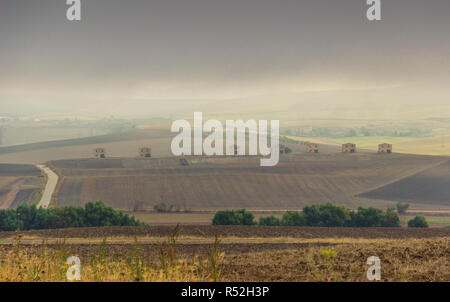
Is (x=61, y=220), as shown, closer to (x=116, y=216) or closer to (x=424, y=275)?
(x=116, y=216)

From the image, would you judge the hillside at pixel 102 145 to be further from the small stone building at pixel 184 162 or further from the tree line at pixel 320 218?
the tree line at pixel 320 218

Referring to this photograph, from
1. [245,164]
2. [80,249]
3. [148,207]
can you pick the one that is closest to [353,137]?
[245,164]

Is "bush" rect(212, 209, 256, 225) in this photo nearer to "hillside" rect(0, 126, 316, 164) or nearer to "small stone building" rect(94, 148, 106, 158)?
"hillside" rect(0, 126, 316, 164)

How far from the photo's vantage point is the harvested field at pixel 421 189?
78406 mm

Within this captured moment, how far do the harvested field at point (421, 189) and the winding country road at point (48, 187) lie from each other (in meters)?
54.5

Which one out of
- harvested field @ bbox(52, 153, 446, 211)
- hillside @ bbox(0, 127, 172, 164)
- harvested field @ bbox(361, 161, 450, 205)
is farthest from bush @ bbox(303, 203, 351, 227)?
hillside @ bbox(0, 127, 172, 164)

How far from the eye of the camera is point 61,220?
3241 cm

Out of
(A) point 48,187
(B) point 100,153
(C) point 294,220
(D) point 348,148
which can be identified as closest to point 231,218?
(C) point 294,220

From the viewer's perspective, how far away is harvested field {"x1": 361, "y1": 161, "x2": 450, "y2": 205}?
78.4 metres

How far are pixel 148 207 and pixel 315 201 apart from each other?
2976cm

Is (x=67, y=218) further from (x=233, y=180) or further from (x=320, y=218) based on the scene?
(x=233, y=180)

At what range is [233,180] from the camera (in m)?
83.2

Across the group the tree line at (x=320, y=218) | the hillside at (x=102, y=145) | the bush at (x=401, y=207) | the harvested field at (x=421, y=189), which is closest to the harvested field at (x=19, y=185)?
the hillside at (x=102, y=145)

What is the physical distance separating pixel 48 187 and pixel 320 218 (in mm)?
56986
